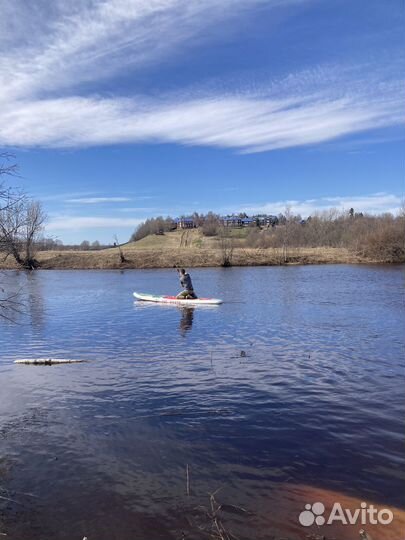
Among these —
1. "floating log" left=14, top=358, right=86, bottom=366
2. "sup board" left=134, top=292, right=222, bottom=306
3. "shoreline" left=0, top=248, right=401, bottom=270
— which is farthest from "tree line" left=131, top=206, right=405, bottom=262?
"floating log" left=14, top=358, right=86, bottom=366

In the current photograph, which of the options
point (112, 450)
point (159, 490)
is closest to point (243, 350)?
point (112, 450)

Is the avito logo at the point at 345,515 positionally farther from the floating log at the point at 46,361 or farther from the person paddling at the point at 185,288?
the person paddling at the point at 185,288

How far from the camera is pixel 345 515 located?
705cm

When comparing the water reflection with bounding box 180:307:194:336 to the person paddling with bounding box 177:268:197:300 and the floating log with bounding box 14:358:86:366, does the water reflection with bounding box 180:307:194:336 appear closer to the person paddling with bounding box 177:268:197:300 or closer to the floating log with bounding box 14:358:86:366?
the person paddling with bounding box 177:268:197:300

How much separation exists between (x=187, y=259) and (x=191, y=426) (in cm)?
6941

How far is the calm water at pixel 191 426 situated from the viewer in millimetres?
7328

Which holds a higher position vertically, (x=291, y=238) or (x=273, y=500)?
(x=291, y=238)

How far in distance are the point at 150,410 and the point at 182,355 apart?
5.82 m

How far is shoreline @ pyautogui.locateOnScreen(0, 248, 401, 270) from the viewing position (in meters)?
77.3

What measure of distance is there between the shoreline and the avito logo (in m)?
69.1

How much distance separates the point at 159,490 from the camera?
7836mm

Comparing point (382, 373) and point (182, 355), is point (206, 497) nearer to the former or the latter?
point (382, 373)

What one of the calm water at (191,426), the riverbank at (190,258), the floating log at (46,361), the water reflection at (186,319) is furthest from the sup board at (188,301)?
the riverbank at (190,258)

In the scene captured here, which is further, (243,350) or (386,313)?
(386,313)
